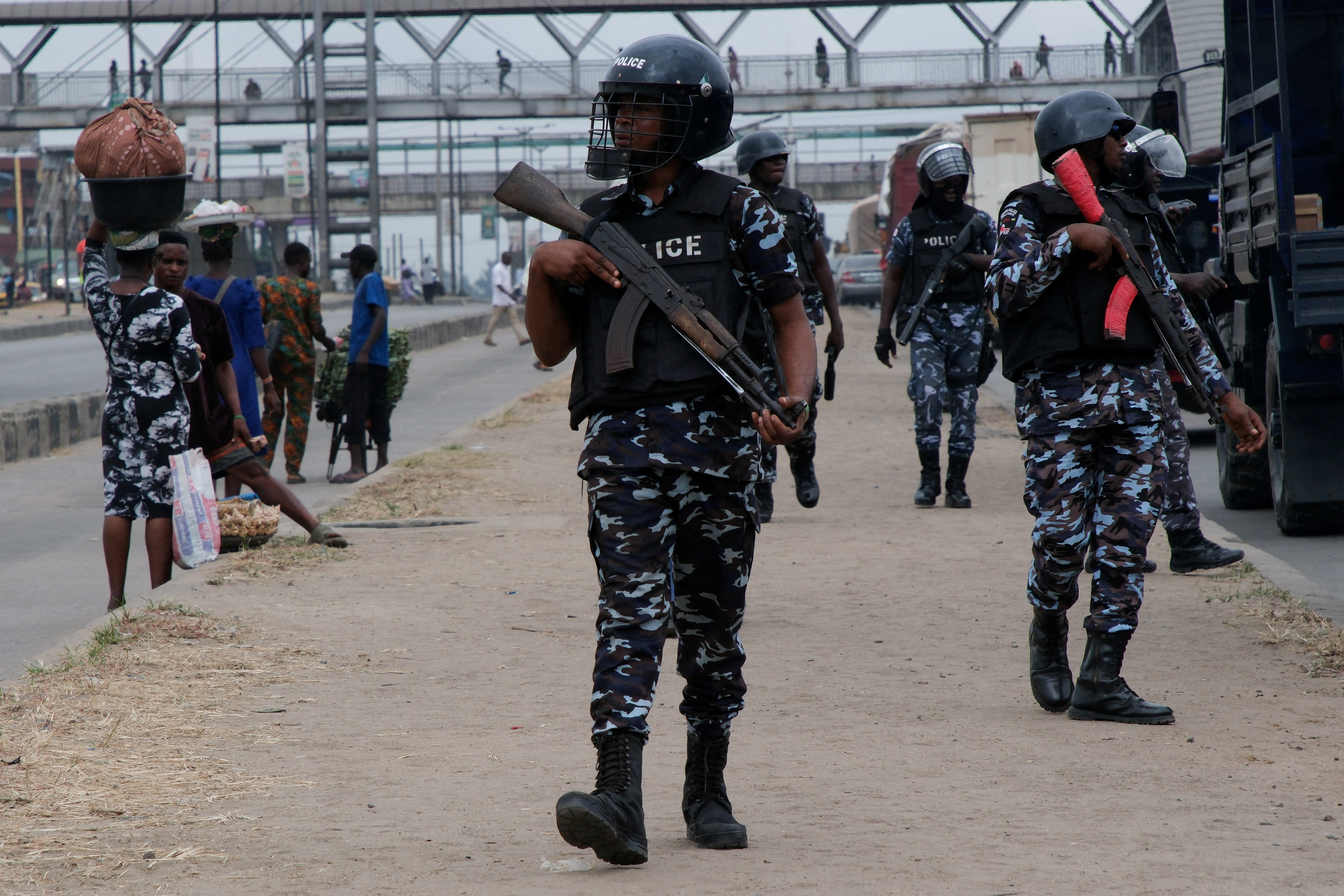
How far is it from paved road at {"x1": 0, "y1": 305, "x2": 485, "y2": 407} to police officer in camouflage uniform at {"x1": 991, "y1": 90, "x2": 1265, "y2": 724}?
24.2 feet

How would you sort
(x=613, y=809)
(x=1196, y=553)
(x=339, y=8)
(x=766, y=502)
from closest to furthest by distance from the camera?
1. (x=613, y=809)
2. (x=1196, y=553)
3. (x=766, y=502)
4. (x=339, y=8)

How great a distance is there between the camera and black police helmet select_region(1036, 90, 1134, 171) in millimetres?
4828

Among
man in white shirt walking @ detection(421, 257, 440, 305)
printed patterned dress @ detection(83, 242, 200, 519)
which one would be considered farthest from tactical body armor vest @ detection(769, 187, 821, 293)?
man in white shirt walking @ detection(421, 257, 440, 305)

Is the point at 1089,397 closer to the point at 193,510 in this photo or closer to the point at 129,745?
the point at 129,745

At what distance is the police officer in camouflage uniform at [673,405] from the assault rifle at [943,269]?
17.9 feet

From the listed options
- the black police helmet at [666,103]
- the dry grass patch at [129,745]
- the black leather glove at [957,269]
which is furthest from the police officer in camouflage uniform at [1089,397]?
the black leather glove at [957,269]

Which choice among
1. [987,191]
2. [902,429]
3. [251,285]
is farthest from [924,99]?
[251,285]

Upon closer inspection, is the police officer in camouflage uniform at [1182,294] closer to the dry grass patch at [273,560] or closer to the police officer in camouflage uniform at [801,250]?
the police officer in camouflage uniform at [801,250]

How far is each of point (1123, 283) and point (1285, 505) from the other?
432 cm

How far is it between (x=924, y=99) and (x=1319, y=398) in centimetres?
4086

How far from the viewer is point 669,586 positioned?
3639 millimetres

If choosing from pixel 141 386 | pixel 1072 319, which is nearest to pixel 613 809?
pixel 1072 319

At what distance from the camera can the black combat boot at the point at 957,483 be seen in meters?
9.70

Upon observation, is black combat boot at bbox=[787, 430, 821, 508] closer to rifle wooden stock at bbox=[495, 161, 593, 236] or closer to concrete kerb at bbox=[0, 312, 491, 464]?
rifle wooden stock at bbox=[495, 161, 593, 236]
